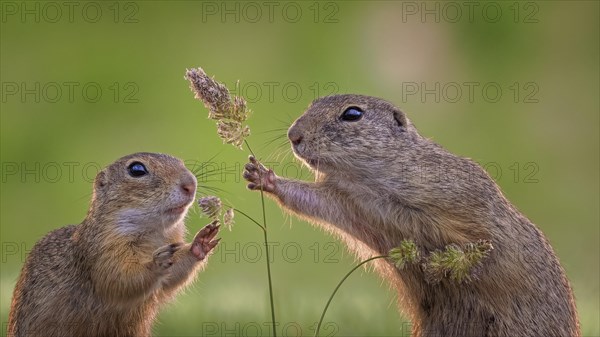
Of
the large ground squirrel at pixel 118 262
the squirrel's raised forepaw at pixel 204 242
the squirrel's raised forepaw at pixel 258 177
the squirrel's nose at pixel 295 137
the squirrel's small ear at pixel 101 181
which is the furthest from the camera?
the squirrel's small ear at pixel 101 181

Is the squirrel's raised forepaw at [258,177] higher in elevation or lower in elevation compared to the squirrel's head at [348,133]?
lower

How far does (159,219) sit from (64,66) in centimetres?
1612

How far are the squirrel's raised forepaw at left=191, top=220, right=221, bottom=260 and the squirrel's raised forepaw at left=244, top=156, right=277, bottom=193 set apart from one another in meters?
0.37

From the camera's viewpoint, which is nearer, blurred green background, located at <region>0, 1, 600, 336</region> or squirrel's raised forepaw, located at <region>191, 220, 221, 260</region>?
squirrel's raised forepaw, located at <region>191, 220, 221, 260</region>

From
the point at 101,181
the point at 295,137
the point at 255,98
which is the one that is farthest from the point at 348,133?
the point at 255,98

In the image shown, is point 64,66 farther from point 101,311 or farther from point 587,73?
point 101,311

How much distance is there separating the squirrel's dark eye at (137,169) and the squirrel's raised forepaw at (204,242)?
729 millimetres

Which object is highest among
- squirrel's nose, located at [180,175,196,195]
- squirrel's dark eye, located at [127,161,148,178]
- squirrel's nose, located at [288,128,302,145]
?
squirrel's nose, located at [288,128,302,145]

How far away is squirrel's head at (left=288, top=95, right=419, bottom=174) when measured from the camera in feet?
24.3

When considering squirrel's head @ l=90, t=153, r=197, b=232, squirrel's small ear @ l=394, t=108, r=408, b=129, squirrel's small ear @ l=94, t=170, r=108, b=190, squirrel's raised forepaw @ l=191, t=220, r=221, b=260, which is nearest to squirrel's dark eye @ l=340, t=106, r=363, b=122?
squirrel's small ear @ l=394, t=108, r=408, b=129

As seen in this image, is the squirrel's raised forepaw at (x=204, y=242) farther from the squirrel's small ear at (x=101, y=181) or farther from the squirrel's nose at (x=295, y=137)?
the squirrel's small ear at (x=101, y=181)

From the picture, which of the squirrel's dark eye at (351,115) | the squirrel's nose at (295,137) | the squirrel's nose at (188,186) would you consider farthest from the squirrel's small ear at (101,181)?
the squirrel's dark eye at (351,115)

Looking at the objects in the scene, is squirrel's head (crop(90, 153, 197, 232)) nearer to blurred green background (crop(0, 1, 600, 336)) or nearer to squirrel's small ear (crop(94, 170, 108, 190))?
squirrel's small ear (crop(94, 170, 108, 190))

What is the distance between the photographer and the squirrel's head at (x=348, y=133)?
7414 mm
